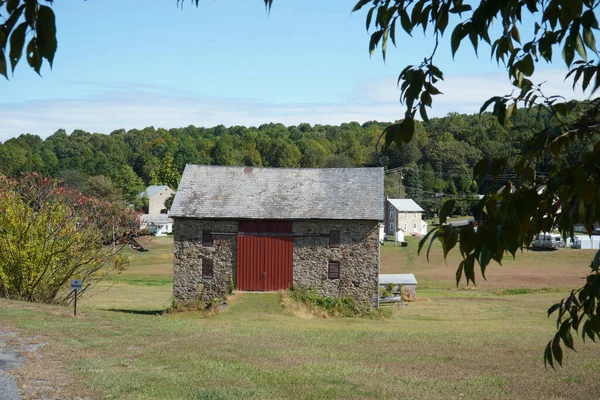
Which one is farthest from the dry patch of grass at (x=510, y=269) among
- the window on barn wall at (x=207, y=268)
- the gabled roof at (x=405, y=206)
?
the window on barn wall at (x=207, y=268)

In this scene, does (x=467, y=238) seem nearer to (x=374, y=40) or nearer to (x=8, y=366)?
(x=374, y=40)

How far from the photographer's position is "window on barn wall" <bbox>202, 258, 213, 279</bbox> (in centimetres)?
3228

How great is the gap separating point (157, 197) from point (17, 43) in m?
112

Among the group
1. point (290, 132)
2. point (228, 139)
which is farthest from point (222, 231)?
point (290, 132)

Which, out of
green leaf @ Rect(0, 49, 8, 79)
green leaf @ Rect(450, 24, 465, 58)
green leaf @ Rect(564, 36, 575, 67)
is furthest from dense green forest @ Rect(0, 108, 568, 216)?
green leaf @ Rect(0, 49, 8, 79)

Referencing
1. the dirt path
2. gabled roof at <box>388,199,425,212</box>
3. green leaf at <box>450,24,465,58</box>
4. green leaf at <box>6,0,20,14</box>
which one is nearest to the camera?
green leaf at <box>6,0,20,14</box>

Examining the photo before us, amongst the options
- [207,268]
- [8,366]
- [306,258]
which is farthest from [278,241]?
[8,366]

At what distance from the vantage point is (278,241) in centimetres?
3209

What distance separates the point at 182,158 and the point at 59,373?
12377 cm

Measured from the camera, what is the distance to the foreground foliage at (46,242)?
23812mm

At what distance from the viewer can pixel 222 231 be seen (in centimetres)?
3212

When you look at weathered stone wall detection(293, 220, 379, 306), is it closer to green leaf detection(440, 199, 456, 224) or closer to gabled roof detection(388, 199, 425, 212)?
green leaf detection(440, 199, 456, 224)

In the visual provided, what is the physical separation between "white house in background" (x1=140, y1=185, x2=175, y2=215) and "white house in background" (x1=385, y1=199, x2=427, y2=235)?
38.8 metres

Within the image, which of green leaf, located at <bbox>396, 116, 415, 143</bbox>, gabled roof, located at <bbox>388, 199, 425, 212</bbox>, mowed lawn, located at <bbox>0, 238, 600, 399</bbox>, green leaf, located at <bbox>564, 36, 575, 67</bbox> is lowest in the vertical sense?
mowed lawn, located at <bbox>0, 238, 600, 399</bbox>
